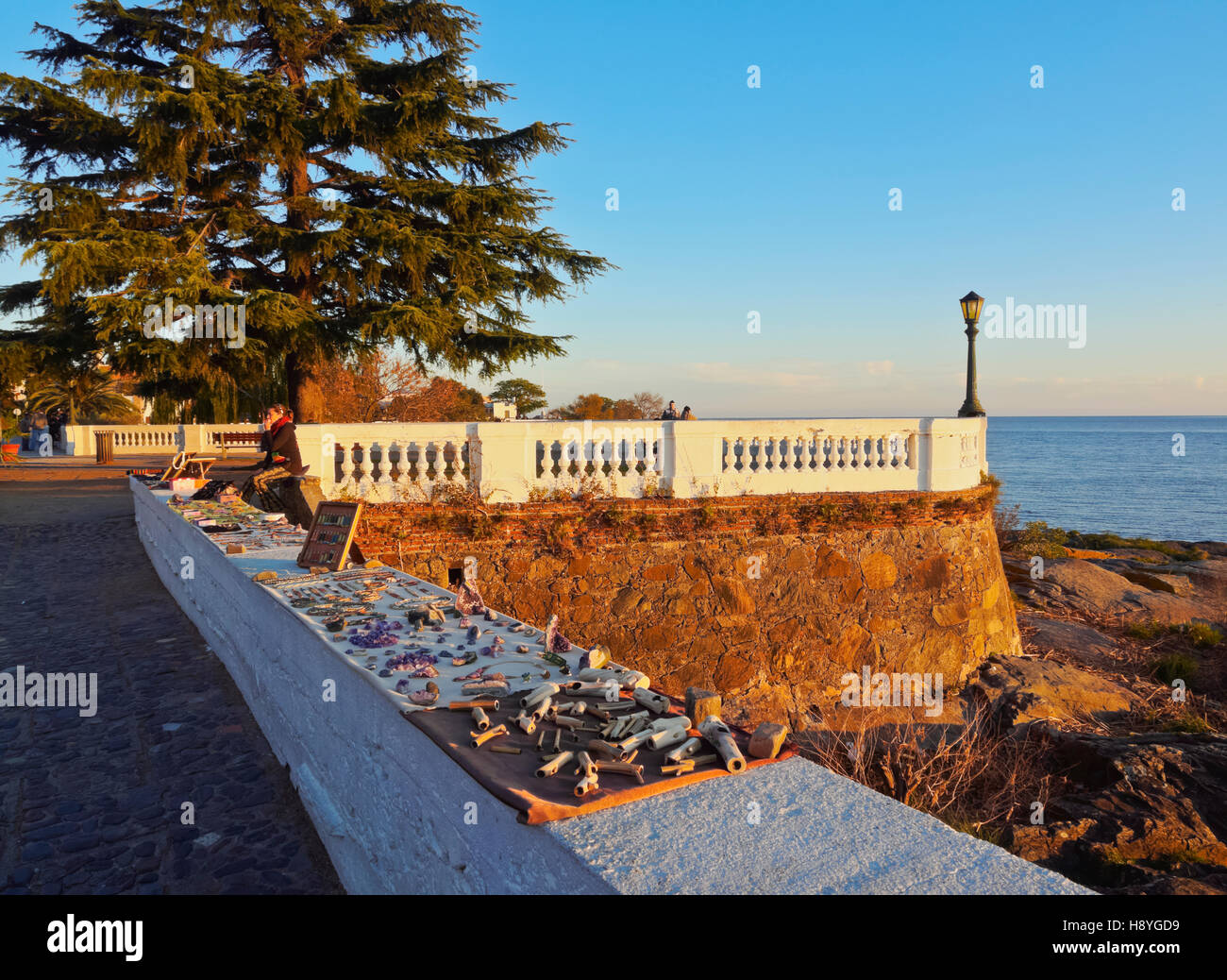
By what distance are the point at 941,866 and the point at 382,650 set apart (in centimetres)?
304

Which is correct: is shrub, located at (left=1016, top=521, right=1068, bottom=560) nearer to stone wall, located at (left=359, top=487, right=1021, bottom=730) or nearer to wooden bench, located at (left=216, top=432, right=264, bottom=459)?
stone wall, located at (left=359, top=487, right=1021, bottom=730)

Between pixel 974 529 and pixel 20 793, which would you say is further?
pixel 974 529

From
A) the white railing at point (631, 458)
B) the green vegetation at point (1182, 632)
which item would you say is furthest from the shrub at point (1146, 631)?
the white railing at point (631, 458)

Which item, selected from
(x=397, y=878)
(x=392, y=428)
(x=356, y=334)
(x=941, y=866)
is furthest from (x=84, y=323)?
(x=941, y=866)

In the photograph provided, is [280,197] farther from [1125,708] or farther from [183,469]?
[1125,708]

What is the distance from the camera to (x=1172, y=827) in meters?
4.85

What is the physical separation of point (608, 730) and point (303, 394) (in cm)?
1675

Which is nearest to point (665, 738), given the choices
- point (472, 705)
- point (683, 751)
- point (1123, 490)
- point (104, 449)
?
point (683, 751)

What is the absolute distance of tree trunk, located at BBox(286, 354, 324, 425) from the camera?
1789 cm

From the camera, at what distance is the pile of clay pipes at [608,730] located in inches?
114

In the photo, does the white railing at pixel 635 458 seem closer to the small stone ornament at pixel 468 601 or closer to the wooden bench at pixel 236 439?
the small stone ornament at pixel 468 601

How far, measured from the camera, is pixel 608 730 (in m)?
3.19

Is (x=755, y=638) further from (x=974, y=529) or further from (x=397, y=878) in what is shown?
(x=397, y=878)

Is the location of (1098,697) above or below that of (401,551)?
below
